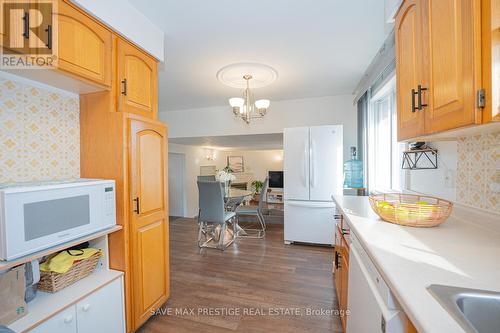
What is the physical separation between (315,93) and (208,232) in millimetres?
3085

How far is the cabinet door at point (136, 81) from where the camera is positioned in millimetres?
1491

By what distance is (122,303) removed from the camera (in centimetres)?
142

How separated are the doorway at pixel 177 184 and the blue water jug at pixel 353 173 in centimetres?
377

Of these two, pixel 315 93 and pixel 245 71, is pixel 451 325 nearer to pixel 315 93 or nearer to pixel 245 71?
pixel 245 71

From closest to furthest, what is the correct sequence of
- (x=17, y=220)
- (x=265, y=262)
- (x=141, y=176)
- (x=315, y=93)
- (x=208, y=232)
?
(x=17, y=220) → (x=141, y=176) → (x=265, y=262) → (x=315, y=93) → (x=208, y=232)

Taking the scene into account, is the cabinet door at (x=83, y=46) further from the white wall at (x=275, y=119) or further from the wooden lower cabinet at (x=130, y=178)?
the white wall at (x=275, y=119)

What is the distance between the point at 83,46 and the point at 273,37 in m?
1.41

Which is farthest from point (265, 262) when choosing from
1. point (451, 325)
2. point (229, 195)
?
point (451, 325)

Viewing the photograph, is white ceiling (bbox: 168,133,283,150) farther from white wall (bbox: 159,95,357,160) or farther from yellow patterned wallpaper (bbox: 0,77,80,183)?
yellow patterned wallpaper (bbox: 0,77,80,183)

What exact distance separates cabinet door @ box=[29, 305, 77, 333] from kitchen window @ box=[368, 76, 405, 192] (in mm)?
2739

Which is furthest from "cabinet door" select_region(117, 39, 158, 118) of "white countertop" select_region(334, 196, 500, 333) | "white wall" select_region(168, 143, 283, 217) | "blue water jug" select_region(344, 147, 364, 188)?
"white wall" select_region(168, 143, 283, 217)

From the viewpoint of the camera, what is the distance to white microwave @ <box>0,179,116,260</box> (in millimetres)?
924

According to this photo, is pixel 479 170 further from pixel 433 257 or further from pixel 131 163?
pixel 131 163

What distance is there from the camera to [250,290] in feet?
7.06
